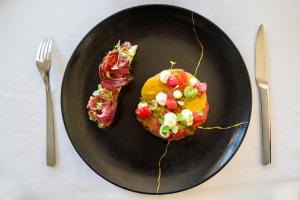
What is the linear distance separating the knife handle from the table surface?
17 mm

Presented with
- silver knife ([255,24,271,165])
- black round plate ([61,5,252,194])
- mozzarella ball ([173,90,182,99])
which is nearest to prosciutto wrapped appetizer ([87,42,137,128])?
black round plate ([61,5,252,194])

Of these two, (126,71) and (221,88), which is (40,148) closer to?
(126,71)

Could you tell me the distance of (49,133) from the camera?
3.27ft

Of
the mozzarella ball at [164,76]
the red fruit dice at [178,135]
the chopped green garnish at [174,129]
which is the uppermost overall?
the mozzarella ball at [164,76]

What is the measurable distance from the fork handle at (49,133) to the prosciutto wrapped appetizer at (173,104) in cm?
25

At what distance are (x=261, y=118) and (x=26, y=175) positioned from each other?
695mm

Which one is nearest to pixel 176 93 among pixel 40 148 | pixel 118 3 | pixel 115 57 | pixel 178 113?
pixel 178 113

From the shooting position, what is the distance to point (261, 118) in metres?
1.02

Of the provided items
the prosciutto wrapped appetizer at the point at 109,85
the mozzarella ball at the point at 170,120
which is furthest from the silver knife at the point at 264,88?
the prosciutto wrapped appetizer at the point at 109,85

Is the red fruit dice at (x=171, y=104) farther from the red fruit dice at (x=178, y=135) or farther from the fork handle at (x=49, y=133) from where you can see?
the fork handle at (x=49, y=133)

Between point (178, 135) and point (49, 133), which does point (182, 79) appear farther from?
point (49, 133)

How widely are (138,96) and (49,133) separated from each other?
0.27 m


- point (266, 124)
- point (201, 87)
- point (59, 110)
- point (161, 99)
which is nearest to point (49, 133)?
point (59, 110)

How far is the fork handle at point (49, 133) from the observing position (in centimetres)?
99
